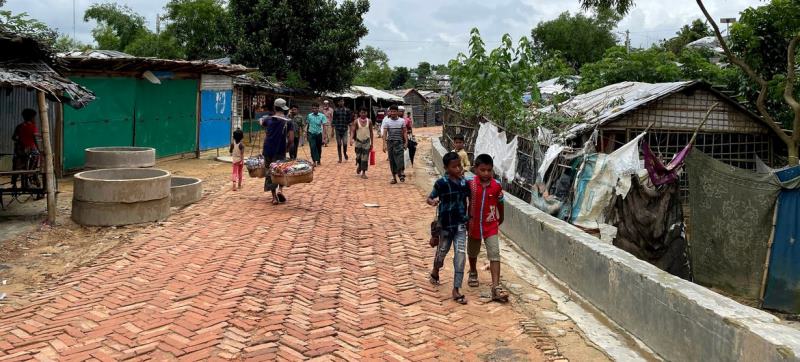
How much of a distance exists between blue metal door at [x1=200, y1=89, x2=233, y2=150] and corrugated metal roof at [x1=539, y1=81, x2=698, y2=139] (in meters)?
10.0

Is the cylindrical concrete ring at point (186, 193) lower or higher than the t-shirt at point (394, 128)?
lower

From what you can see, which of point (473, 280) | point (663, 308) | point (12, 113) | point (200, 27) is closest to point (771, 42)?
point (473, 280)

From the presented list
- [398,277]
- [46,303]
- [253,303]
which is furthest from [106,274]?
[398,277]

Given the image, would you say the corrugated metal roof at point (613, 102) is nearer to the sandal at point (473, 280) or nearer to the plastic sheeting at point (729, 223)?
the plastic sheeting at point (729, 223)

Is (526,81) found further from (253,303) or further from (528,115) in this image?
(253,303)

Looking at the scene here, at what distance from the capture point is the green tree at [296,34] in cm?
2945

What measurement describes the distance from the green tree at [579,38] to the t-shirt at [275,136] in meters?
46.8

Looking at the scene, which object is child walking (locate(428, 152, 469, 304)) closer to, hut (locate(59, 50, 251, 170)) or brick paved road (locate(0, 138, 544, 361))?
brick paved road (locate(0, 138, 544, 361))

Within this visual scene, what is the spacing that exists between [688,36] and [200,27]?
32761 mm

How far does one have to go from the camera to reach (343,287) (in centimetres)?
610

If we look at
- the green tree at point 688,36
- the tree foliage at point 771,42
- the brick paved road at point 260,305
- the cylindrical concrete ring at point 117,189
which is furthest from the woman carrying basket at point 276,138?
the green tree at point 688,36

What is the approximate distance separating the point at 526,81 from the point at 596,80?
9.23m

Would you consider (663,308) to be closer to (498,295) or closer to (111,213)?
(498,295)

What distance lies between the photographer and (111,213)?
8.62m
